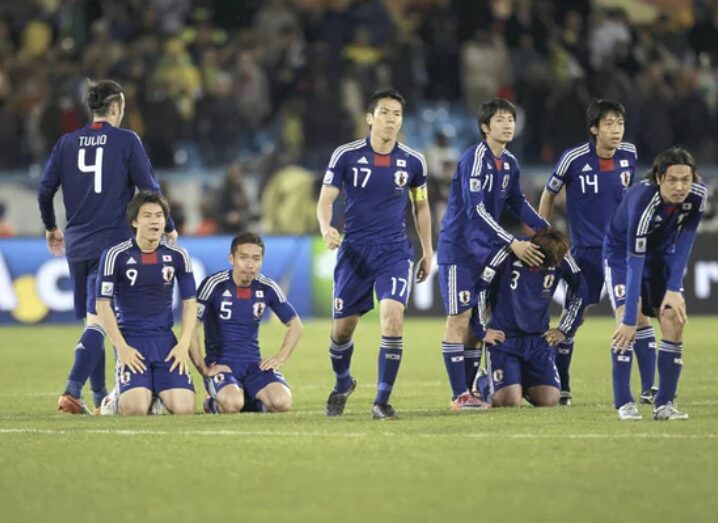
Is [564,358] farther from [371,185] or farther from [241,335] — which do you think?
[241,335]

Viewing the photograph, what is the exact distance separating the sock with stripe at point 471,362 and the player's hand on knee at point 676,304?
2.18 meters

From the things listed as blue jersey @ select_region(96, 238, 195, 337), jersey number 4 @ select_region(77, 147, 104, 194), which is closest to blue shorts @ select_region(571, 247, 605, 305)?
blue jersey @ select_region(96, 238, 195, 337)

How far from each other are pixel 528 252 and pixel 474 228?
A: 40cm

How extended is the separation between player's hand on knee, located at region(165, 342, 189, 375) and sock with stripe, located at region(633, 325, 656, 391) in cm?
296

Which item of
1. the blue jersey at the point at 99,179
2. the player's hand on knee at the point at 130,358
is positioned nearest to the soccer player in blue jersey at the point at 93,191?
the blue jersey at the point at 99,179

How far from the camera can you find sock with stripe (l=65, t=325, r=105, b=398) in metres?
10.4

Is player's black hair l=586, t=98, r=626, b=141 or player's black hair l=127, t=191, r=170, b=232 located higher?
player's black hair l=586, t=98, r=626, b=141

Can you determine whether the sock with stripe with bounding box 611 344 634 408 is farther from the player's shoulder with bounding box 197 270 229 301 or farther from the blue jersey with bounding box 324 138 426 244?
the player's shoulder with bounding box 197 270 229 301

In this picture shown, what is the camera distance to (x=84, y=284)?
35.0ft

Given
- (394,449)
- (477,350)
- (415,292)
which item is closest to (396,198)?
(477,350)

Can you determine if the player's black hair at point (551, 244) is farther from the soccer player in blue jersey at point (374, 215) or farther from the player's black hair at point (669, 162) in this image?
the player's black hair at point (669, 162)

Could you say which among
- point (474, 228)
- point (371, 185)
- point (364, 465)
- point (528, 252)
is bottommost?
point (364, 465)

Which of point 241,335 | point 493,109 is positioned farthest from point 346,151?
point 241,335

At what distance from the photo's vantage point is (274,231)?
69.3 ft
